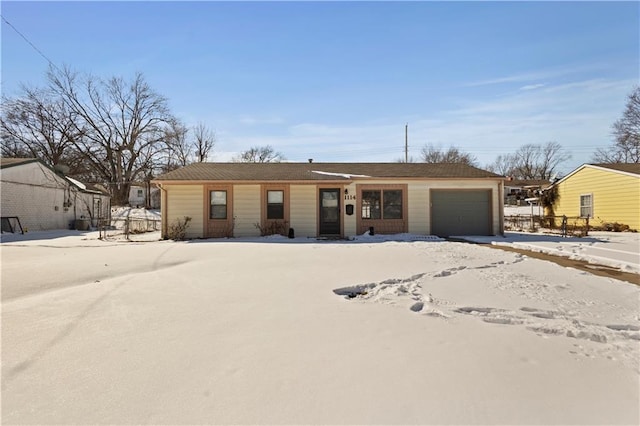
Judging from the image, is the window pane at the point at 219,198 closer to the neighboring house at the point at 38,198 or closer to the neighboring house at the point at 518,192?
the neighboring house at the point at 38,198

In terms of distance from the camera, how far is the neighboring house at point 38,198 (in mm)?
16953

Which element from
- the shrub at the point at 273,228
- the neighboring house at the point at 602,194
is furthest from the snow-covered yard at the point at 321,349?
the neighboring house at the point at 602,194

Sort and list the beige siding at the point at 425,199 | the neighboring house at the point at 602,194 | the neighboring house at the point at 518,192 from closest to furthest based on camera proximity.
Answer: the beige siding at the point at 425,199 < the neighboring house at the point at 602,194 < the neighboring house at the point at 518,192

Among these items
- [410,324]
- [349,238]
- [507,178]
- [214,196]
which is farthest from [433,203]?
[410,324]

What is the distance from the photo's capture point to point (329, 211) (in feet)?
48.4

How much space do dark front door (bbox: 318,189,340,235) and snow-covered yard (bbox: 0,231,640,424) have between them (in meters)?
8.62

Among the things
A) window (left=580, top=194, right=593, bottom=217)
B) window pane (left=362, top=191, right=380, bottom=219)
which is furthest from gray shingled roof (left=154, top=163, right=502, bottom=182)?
window (left=580, top=194, right=593, bottom=217)

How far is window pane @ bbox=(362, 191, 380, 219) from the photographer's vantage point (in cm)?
1502

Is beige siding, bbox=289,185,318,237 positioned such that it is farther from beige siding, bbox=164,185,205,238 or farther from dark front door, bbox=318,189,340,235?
beige siding, bbox=164,185,205,238

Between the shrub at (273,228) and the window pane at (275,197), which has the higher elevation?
the window pane at (275,197)

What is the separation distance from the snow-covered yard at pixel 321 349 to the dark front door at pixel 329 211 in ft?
28.3

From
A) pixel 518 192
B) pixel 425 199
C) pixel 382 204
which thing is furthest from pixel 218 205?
pixel 518 192

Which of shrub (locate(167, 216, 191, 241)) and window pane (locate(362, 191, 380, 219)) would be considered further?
window pane (locate(362, 191, 380, 219))

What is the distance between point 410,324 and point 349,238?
10361 mm
